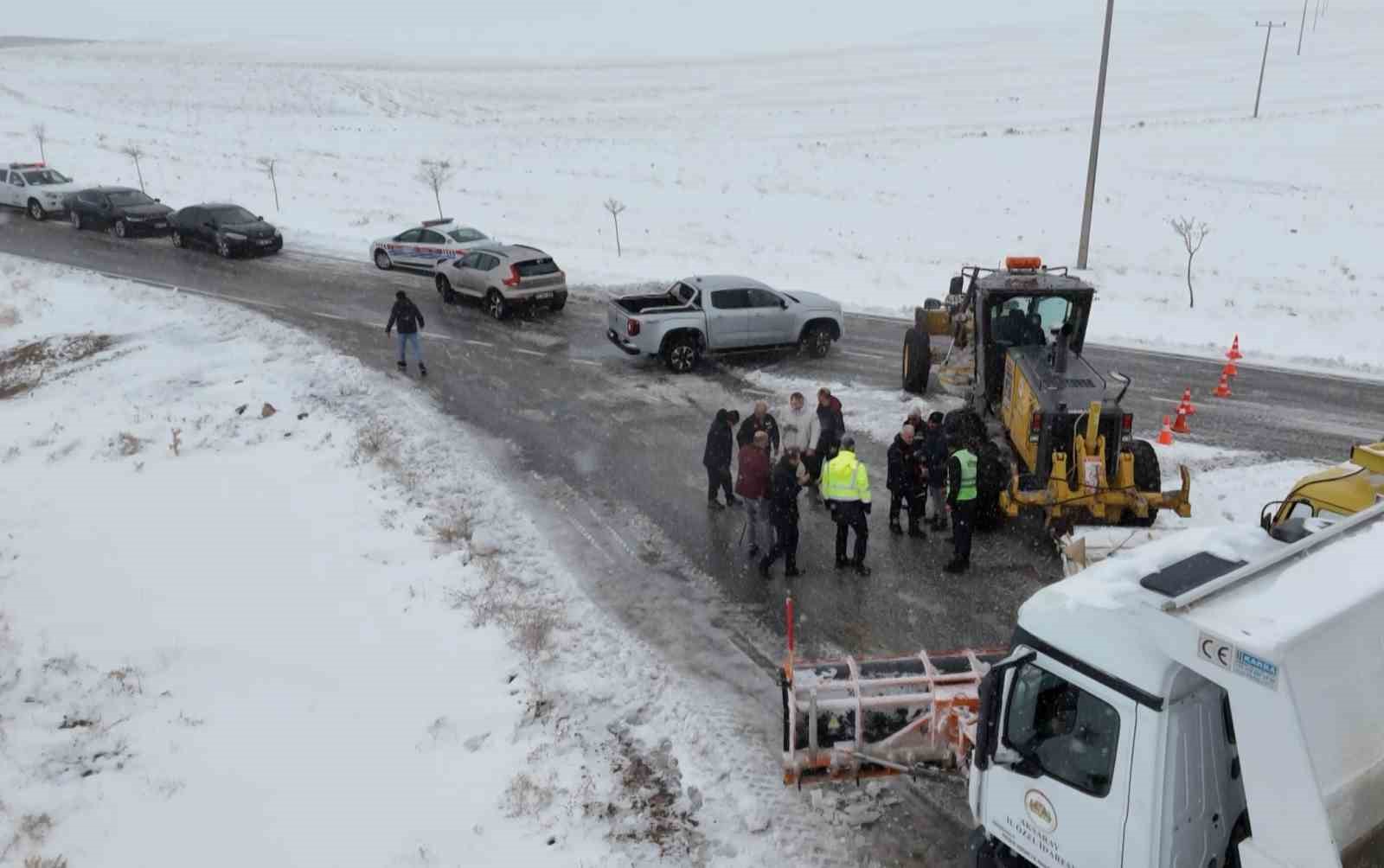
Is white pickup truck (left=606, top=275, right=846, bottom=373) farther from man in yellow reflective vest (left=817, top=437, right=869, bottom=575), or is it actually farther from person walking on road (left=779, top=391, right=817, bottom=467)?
man in yellow reflective vest (left=817, top=437, right=869, bottom=575)

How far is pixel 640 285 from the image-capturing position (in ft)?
80.3

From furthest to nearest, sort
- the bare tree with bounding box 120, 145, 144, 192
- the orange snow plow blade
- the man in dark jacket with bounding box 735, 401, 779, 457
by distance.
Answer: the bare tree with bounding box 120, 145, 144, 192, the man in dark jacket with bounding box 735, 401, 779, 457, the orange snow plow blade

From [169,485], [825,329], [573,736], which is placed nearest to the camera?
[573,736]

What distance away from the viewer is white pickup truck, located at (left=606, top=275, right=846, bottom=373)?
17531 mm

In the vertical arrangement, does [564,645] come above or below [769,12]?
below

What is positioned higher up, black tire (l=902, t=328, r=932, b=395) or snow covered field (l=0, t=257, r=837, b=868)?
black tire (l=902, t=328, r=932, b=395)

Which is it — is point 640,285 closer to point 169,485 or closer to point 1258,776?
point 169,485

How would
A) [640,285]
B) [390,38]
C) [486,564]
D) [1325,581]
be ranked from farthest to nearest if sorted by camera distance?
[390,38]
[640,285]
[486,564]
[1325,581]

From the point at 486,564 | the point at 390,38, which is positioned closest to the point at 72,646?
the point at 486,564

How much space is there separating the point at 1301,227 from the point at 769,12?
132 meters

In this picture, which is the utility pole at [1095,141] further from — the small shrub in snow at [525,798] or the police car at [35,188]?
the police car at [35,188]

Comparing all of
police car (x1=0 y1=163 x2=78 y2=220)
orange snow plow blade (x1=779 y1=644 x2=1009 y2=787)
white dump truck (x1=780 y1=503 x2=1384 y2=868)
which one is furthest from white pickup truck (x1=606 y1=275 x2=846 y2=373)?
police car (x1=0 y1=163 x2=78 y2=220)

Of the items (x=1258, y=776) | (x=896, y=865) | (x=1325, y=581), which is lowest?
(x=896, y=865)

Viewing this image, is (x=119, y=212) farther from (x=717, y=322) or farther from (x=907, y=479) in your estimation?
(x=907, y=479)
